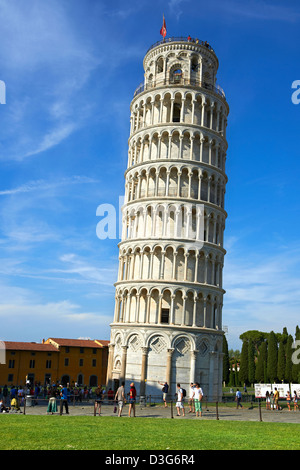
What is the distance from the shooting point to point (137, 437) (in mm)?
14734

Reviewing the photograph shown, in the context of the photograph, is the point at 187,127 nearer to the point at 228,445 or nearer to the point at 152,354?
the point at 152,354

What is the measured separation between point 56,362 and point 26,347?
6.79 meters

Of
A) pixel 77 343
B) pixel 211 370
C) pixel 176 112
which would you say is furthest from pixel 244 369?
pixel 176 112

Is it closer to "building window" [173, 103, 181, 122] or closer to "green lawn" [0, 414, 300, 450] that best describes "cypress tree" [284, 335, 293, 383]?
"building window" [173, 103, 181, 122]

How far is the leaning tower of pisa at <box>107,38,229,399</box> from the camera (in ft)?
149

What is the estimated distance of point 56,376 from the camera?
83.6 meters

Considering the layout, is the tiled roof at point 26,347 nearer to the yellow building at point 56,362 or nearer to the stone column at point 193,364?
the yellow building at point 56,362

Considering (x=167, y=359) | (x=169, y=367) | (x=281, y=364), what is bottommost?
(x=281, y=364)

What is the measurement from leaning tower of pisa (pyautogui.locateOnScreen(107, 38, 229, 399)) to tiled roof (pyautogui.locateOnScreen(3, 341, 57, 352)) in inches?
1409

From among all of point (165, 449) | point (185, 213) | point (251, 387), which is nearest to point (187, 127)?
point (185, 213)

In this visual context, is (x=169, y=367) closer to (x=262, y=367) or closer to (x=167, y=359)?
(x=167, y=359)

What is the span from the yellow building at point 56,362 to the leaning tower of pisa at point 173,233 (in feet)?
117

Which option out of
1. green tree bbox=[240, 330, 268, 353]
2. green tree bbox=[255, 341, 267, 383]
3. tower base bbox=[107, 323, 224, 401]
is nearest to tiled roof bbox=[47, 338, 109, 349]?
green tree bbox=[255, 341, 267, 383]

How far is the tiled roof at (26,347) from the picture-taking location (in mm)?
79312
